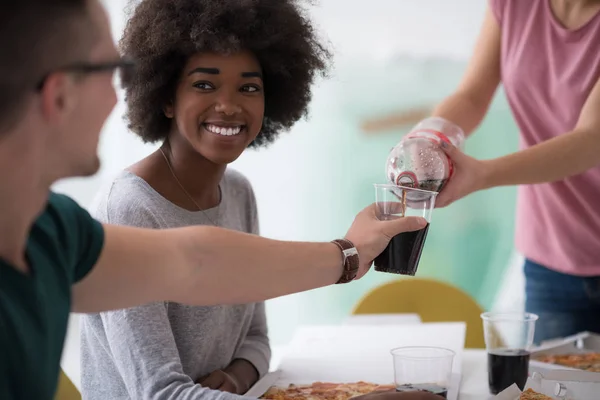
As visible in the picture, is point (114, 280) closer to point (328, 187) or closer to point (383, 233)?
point (383, 233)

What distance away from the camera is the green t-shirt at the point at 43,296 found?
93 centimetres

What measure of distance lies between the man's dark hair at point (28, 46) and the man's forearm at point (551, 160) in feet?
3.93

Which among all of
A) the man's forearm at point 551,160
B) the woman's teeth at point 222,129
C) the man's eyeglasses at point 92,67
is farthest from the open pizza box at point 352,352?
the man's eyeglasses at point 92,67

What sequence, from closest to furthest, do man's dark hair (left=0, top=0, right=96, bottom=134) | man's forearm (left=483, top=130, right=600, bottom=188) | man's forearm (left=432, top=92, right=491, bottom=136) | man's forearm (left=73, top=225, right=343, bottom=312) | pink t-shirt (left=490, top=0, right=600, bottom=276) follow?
1. man's dark hair (left=0, top=0, right=96, bottom=134)
2. man's forearm (left=73, top=225, right=343, bottom=312)
3. man's forearm (left=483, top=130, right=600, bottom=188)
4. pink t-shirt (left=490, top=0, right=600, bottom=276)
5. man's forearm (left=432, top=92, right=491, bottom=136)

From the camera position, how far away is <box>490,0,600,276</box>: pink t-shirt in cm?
209

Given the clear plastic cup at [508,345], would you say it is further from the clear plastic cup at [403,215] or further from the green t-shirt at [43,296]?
the green t-shirt at [43,296]

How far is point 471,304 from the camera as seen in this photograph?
8.87ft

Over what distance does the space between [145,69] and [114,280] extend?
2.56ft

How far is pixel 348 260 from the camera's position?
140 cm

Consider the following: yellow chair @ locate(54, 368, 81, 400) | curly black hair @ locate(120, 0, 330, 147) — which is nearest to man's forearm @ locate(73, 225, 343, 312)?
curly black hair @ locate(120, 0, 330, 147)

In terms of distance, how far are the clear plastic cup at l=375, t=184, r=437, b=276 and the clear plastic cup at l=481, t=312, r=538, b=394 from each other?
281 mm

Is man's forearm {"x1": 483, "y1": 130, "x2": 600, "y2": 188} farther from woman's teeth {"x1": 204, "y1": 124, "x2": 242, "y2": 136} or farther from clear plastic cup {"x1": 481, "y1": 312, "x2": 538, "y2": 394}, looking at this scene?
woman's teeth {"x1": 204, "y1": 124, "x2": 242, "y2": 136}

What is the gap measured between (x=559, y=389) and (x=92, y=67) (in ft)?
3.20

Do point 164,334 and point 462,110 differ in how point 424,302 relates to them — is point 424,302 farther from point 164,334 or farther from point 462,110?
point 164,334
